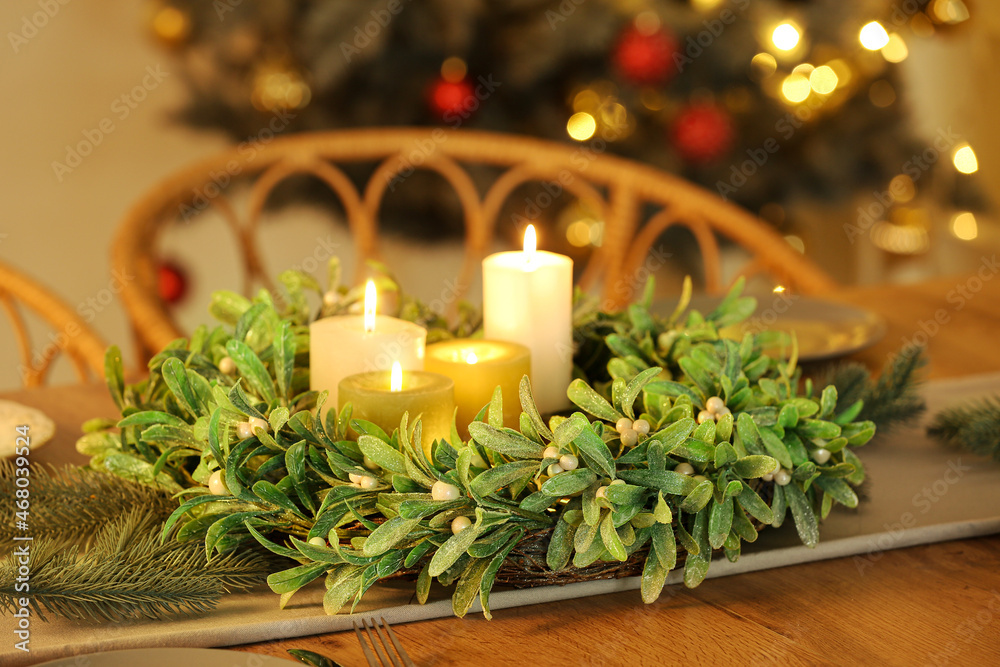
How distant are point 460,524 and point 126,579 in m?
0.19

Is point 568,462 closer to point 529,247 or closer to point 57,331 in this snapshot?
point 529,247

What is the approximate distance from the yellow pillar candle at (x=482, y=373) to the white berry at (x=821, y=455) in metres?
0.18

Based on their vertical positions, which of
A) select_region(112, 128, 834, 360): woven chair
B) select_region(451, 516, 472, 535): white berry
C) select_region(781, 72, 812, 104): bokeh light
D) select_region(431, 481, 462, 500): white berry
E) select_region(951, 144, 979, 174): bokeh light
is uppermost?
select_region(781, 72, 812, 104): bokeh light

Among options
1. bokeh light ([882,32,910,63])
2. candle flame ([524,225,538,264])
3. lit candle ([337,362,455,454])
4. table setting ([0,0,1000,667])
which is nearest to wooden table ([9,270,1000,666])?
table setting ([0,0,1000,667])

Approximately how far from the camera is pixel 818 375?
0.89 metres

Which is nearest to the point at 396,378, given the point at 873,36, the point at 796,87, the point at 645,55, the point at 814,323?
the point at 814,323

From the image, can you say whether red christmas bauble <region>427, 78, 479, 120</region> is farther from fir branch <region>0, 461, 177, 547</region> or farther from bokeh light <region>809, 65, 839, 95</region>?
fir branch <region>0, 461, 177, 547</region>

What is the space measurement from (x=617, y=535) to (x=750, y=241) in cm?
99

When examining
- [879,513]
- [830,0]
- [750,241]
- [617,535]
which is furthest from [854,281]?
[617,535]

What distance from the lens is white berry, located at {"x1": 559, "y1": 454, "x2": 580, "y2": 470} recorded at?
49 cm

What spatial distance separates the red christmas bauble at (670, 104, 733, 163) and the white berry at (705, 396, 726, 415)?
1.81m

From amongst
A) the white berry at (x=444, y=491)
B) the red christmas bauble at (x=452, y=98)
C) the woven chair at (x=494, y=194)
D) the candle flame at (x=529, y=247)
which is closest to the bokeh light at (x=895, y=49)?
the red christmas bauble at (x=452, y=98)

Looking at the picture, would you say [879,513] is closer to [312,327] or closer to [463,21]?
[312,327]

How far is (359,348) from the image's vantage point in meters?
0.59
